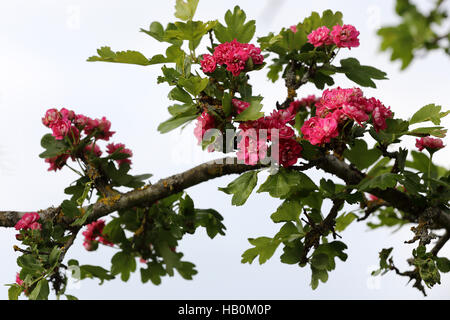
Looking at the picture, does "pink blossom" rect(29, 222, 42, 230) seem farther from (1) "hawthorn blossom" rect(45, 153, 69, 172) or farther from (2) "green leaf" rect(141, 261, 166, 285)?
(2) "green leaf" rect(141, 261, 166, 285)

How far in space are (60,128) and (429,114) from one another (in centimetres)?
153

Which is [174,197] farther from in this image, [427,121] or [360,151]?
[427,121]

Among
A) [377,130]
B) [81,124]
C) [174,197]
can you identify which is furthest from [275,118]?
[81,124]

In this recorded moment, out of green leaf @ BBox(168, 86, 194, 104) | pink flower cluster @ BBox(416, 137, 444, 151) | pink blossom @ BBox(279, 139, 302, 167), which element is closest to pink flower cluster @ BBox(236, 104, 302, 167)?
pink blossom @ BBox(279, 139, 302, 167)

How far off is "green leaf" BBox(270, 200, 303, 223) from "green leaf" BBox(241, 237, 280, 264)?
0.11m

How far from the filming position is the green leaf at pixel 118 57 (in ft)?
6.14

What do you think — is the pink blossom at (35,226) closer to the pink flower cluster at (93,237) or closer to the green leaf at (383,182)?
the pink flower cluster at (93,237)

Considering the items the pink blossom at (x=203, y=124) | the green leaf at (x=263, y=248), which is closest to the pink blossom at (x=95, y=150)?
the pink blossom at (x=203, y=124)

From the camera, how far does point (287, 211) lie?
80.4 inches

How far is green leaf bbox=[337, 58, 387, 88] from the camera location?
7.03 feet

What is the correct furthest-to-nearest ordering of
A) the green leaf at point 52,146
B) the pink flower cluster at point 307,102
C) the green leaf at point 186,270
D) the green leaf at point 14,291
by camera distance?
the pink flower cluster at point 307,102 → the green leaf at point 186,270 → the green leaf at point 52,146 → the green leaf at point 14,291

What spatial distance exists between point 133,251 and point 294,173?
3.44 ft

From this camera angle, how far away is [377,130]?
1812 mm
